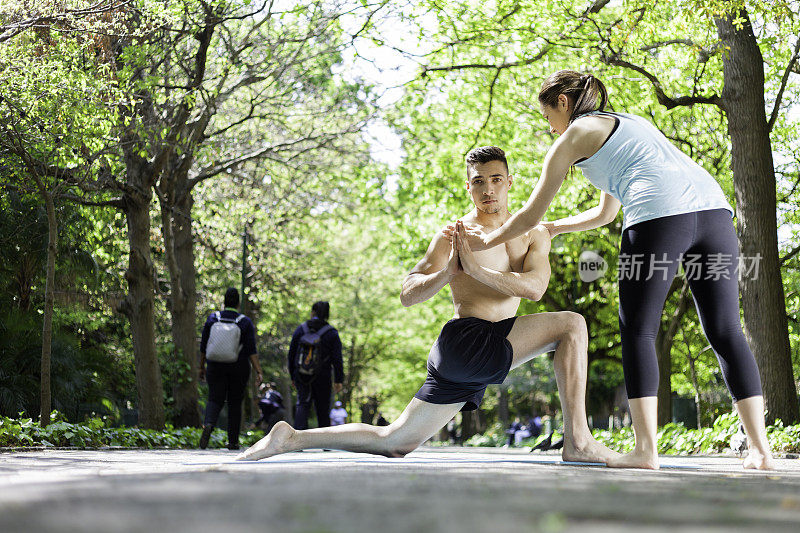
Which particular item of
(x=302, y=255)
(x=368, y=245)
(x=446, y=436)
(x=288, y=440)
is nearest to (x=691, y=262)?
(x=288, y=440)

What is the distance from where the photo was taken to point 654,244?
4.79m

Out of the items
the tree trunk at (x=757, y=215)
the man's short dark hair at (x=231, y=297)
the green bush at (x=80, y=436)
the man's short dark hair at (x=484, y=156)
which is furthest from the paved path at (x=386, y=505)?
the man's short dark hair at (x=231, y=297)

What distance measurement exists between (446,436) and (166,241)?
3319 cm

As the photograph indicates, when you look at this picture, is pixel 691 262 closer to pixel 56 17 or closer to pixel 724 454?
pixel 724 454

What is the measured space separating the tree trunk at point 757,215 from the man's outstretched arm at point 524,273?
21.1ft

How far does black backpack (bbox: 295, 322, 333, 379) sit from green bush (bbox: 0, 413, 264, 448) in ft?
8.54

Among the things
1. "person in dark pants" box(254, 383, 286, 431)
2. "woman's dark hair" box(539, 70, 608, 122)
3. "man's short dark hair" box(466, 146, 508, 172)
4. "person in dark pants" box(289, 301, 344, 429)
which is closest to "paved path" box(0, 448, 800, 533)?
"woman's dark hair" box(539, 70, 608, 122)

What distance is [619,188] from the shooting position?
5.04 metres

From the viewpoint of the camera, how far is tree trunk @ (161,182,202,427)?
17547 millimetres

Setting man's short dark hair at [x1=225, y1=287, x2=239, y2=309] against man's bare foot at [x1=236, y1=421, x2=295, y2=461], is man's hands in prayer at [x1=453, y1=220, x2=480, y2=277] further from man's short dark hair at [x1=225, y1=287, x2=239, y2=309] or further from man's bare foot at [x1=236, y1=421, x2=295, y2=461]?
man's short dark hair at [x1=225, y1=287, x2=239, y2=309]

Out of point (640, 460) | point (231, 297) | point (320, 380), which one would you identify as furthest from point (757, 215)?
point (640, 460)

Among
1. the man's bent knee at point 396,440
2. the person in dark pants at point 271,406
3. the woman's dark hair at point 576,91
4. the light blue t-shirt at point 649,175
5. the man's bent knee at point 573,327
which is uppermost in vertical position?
the woman's dark hair at point 576,91

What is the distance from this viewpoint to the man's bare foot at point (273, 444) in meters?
5.15

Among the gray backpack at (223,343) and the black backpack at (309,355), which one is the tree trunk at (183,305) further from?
the black backpack at (309,355)
